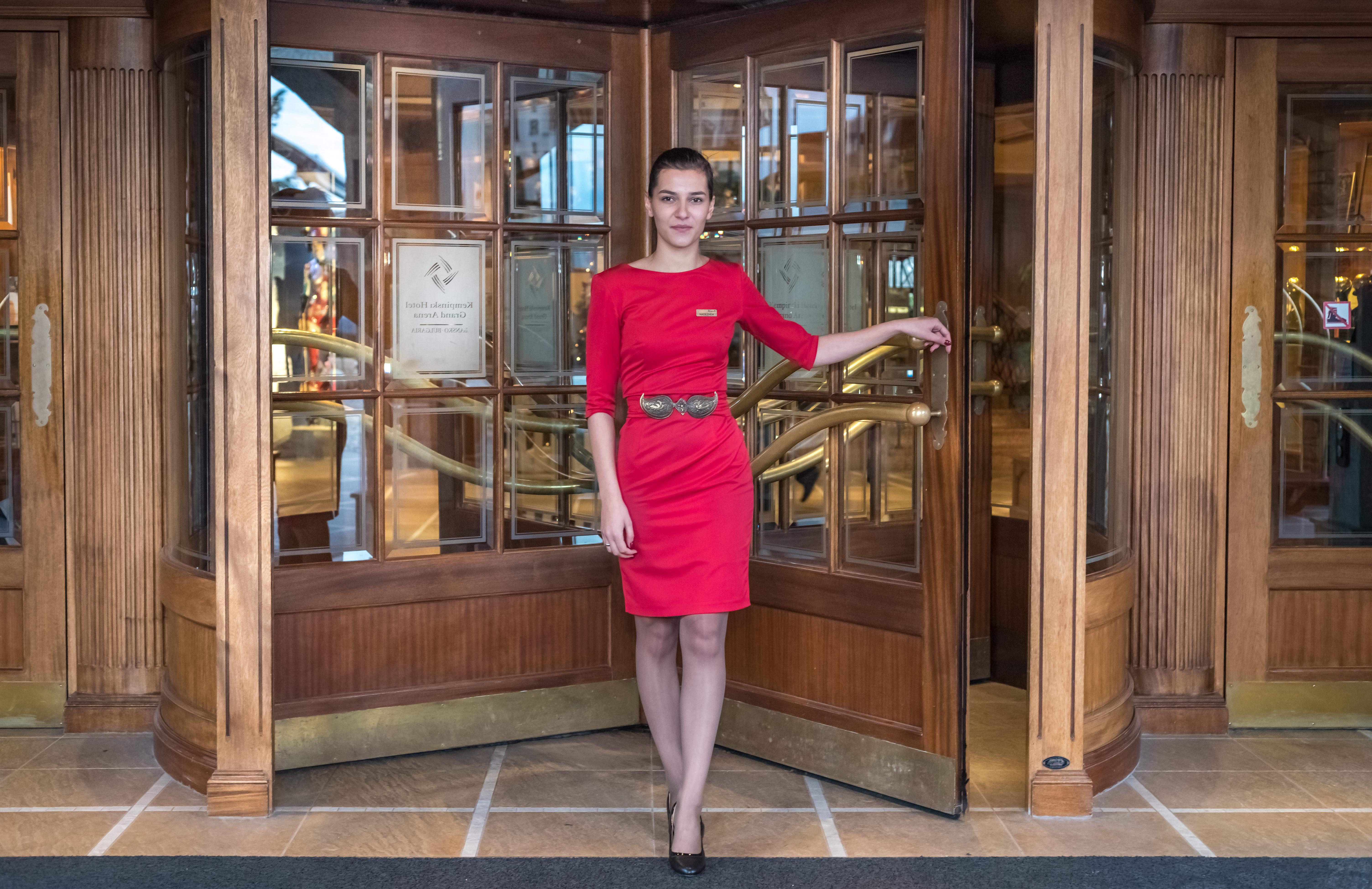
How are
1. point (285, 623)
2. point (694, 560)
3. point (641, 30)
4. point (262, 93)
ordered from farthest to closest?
point (641, 30) → point (285, 623) → point (262, 93) → point (694, 560)

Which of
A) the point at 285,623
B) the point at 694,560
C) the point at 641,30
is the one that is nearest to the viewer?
the point at 694,560

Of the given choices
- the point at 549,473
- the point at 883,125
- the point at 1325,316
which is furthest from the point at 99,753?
the point at 1325,316

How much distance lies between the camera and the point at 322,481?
3.66 meters

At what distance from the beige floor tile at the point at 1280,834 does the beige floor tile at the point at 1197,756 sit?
380mm

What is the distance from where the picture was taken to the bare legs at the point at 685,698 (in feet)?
9.77

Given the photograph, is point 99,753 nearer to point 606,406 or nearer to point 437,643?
point 437,643

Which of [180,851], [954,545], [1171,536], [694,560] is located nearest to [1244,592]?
[1171,536]

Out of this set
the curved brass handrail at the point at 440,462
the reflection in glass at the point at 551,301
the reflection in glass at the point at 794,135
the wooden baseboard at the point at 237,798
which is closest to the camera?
the wooden baseboard at the point at 237,798

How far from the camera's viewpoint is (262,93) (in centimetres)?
324

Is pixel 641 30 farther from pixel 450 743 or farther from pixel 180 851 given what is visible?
pixel 180 851

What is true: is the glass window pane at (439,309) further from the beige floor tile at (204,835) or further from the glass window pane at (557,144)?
the beige floor tile at (204,835)

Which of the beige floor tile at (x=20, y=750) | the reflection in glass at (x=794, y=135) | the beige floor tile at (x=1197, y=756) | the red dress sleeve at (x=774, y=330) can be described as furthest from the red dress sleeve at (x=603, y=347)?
the beige floor tile at (x=20, y=750)

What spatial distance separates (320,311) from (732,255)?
3.65ft

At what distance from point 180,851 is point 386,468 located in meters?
1.10
